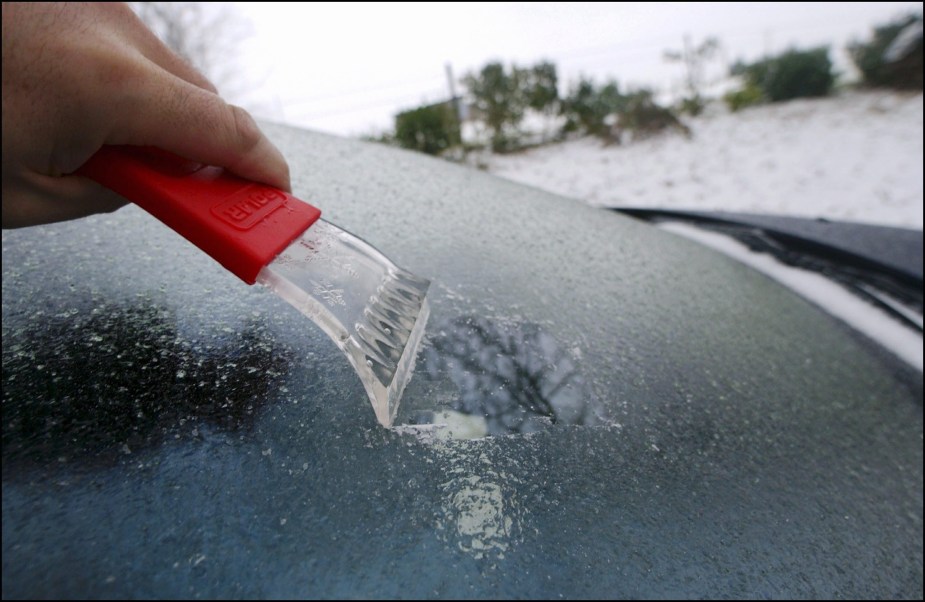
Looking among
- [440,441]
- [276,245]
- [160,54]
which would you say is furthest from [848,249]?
[160,54]

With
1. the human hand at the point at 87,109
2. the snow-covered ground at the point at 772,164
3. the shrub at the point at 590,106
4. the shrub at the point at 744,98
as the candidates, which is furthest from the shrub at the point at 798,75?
the human hand at the point at 87,109

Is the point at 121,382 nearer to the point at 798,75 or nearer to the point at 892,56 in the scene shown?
the point at 892,56

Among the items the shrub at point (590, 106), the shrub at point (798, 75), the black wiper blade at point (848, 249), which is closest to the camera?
the black wiper blade at point (848, 249)

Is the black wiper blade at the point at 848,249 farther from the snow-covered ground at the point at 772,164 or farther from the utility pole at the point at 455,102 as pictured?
the utility pole at the point at 455,102

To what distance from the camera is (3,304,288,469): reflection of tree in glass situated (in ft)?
1.67

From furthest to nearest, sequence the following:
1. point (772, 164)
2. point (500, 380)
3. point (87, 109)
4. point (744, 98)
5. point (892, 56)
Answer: point (744, 98) → point (892, 56) → point (772, 164) → point (500, 380) → point (87, 109)

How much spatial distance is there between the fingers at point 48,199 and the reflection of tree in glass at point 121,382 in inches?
4.9

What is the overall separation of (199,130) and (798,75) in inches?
393

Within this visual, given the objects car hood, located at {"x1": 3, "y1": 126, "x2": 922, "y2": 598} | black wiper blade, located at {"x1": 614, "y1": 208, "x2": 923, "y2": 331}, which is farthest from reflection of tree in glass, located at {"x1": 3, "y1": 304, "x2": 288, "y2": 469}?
black wiper blade, located at {"x1": 614, "y1": 208, "x2": 923, "y2": 331}

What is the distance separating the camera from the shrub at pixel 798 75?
8.24m

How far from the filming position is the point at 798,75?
8328 millimetres

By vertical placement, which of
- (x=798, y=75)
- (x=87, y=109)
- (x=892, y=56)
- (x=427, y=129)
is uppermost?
(x=87, y=109)

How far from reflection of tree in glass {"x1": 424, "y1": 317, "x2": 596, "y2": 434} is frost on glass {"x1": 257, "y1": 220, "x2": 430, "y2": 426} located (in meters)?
0.06

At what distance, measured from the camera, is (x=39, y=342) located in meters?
0.62
